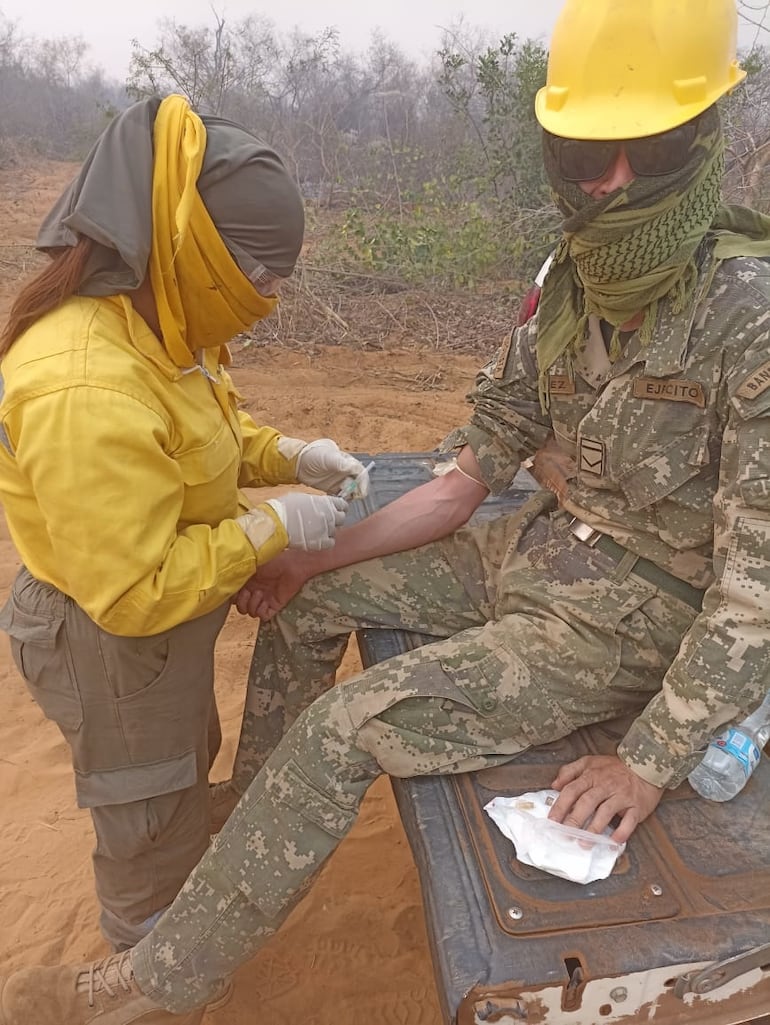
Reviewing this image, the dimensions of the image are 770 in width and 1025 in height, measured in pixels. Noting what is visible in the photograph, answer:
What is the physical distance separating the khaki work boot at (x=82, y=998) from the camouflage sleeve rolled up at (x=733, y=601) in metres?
1.26

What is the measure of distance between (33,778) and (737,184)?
22.1ft

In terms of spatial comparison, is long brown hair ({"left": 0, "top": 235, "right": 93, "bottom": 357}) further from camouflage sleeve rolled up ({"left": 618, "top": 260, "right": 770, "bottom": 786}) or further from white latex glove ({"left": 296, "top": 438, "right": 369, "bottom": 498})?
camouflage sleeve rolled up ({"left": 618, "top": 260, "right": 770, "bottom": 786})

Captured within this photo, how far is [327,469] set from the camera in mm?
2576

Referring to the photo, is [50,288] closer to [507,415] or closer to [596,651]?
[507,415]

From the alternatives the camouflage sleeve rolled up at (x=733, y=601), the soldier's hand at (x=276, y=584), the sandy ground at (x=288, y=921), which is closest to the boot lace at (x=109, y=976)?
the sandy ground at (x=288, y=921)

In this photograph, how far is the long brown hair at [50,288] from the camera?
1685mm

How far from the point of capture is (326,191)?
442 inches

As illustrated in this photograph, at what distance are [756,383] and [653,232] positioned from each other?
1.23 ft

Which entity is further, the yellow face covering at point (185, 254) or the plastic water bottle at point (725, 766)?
the plastic water bottle at point (725, 766)

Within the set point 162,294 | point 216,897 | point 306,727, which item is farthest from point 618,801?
point 162,294

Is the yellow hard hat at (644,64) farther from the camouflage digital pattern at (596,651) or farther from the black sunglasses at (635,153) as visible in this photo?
the camouflage digital pattern at (596,651)

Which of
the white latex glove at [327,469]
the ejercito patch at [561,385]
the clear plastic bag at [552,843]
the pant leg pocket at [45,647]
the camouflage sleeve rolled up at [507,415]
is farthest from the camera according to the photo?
the white latex glove at [327,469]

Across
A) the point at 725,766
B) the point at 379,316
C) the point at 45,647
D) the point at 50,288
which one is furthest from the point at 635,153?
the point at 379,316

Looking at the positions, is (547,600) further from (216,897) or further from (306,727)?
(216,897)
